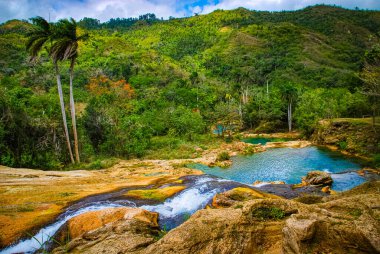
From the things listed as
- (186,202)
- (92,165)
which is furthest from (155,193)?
(92,165)

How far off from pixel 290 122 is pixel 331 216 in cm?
5268

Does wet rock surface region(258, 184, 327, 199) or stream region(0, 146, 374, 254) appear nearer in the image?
stream region(0, 146, 374, 254)

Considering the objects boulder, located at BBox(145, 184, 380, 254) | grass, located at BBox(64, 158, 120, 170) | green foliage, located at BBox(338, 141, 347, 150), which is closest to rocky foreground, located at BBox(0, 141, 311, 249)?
grass, located at BBox(64, 158, 120, 170)

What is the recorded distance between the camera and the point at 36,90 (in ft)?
190

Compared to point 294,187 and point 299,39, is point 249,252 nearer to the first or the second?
point 294,187

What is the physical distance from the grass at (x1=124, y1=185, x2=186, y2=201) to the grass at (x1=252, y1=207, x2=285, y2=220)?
8208 mm

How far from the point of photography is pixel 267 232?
21.4 ft

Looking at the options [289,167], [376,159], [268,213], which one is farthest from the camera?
[289,167]

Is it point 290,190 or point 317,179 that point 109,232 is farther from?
point 317,179

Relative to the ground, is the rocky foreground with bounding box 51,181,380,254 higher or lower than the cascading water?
higher

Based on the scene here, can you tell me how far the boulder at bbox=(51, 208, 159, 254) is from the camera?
284 inches

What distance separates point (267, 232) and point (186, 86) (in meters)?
70.4

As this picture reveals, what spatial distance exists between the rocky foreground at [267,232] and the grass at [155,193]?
5.45 m

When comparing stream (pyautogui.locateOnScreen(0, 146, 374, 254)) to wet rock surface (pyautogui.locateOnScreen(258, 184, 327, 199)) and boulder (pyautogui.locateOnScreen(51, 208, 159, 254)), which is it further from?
wet rock surface (pyautogui.locateOnScreen(258, 184, 327, 199))
